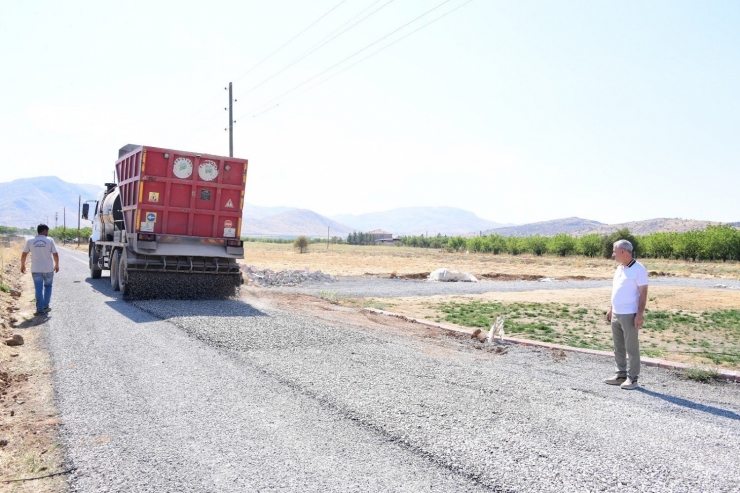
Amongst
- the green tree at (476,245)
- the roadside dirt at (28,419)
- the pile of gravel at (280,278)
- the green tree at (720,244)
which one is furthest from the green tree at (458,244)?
the roadside dirt at (28,419)

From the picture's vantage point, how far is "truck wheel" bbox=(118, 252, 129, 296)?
1429cm

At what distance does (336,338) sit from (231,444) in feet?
16.9

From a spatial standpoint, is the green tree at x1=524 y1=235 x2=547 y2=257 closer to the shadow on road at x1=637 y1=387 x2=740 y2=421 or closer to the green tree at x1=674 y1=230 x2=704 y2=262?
the green tree at x1=674 y1=230 x2=704 y2=262

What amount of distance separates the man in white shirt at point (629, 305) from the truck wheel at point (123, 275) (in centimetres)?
1137

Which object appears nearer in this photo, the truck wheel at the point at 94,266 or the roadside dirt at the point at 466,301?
the roadside dirt at the point at 466,301

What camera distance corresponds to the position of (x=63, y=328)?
10461mm

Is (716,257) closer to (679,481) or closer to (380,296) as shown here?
(380,296)

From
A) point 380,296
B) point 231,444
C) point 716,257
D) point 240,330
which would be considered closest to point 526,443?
point 231,444

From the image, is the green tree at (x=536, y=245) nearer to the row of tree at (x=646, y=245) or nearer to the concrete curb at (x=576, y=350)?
the row of tree at (x=646, y=245)

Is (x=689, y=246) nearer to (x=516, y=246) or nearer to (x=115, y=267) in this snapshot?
(x=516, y=246)

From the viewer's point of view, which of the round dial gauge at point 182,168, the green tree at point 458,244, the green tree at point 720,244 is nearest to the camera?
the round dial gauge at point 182,168

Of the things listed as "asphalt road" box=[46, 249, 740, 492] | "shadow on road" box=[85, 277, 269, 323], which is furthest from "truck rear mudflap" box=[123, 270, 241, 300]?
"asphalt road" box=[46, 249, 740, 492]

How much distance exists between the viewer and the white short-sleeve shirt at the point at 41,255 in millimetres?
11930

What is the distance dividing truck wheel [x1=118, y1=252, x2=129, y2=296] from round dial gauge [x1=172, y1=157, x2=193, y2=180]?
2.50 m
